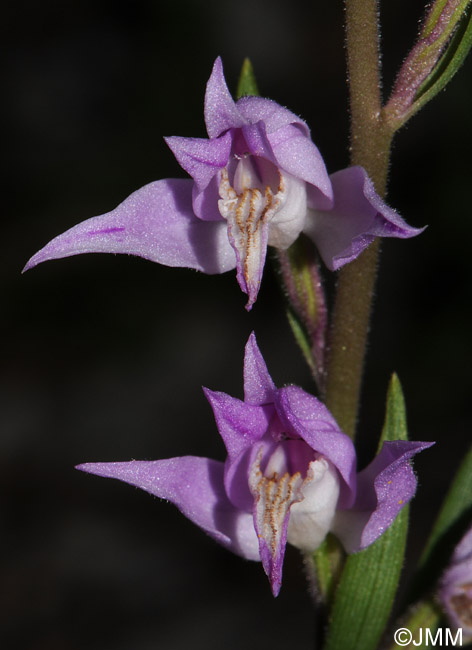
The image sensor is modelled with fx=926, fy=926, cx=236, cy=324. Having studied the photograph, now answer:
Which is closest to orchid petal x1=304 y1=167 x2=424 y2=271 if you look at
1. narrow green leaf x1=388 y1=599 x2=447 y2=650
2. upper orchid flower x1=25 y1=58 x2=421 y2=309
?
upper orchid flower x1=25 y1=58 x2=421 y2=309

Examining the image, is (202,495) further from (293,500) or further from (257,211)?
(257,211)

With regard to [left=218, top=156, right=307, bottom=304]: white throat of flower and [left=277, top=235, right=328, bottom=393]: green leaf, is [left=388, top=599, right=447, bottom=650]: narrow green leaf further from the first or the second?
[left=218, top=156, right=307, bottom=304]: white throat of flower

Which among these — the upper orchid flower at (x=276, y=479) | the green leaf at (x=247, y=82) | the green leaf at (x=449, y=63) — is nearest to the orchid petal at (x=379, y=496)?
the upper orchid flower at (x=276, y=479)

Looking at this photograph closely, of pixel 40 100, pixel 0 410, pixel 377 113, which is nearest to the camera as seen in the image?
pixel 377 113

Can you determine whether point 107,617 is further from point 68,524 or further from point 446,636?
point 446,636

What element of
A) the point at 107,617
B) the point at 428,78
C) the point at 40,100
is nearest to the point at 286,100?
the point at 40,100

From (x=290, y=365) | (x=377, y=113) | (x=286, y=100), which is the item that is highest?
(x=286, y=100)

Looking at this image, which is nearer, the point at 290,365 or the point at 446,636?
the point at 446,636
